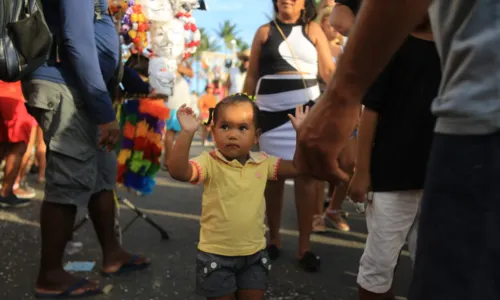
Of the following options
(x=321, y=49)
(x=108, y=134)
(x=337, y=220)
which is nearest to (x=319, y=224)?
(x=337, y=220)

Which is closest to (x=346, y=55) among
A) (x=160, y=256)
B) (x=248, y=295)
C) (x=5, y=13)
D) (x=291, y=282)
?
(x=248, y=295)

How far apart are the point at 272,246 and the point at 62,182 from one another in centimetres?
153

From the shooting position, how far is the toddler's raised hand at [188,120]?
221 centimetres

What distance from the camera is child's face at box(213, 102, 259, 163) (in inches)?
91.6

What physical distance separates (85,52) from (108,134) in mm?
427

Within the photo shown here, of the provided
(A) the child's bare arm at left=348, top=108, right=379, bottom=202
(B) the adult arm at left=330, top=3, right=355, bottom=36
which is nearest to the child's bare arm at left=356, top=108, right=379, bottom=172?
(A) the child's bare arm at left=348, top=108, right=379, bottom=202

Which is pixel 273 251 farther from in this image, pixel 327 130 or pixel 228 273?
pixel 327 130

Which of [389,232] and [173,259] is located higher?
[389,232]

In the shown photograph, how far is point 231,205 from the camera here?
2262 millimetres

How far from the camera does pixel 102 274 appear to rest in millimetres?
3066

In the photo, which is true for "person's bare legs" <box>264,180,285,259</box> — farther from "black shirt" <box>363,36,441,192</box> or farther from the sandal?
"black shirt" <box>363,36,441,192</box>

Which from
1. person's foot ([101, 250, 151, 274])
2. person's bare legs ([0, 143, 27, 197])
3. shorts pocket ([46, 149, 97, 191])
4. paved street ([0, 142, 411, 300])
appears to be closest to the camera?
shorts pocket ([46, 149, 97, 191])

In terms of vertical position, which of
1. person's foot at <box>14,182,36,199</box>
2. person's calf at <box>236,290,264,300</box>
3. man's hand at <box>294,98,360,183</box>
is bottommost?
person's foot at <box>14,182,36,199</box>

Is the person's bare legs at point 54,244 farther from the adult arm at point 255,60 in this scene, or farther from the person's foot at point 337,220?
the person's foot at point 337,220
